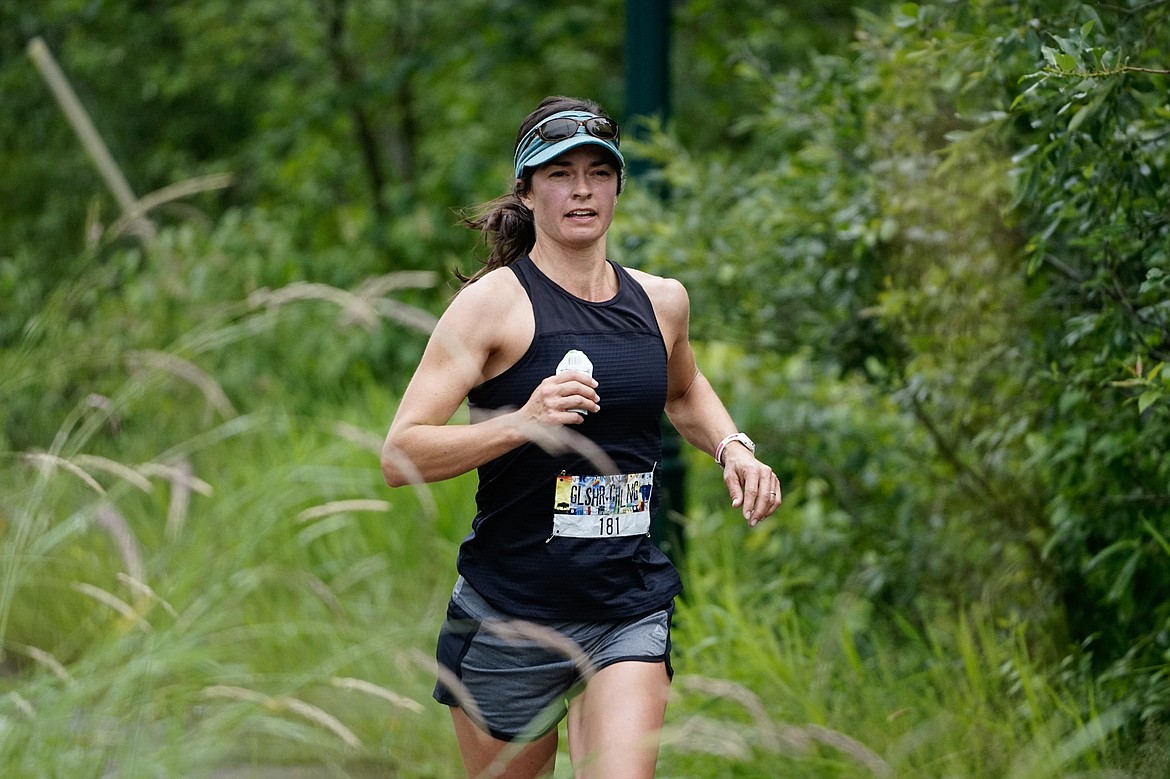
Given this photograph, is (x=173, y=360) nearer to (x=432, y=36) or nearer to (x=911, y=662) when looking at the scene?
(x=911, y=662)

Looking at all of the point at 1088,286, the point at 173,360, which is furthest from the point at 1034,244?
the point at 173,360

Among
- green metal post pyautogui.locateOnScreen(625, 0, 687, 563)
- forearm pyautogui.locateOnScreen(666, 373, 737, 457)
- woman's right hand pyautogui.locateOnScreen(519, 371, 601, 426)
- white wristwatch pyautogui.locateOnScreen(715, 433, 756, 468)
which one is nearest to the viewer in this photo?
woman's right hand pyautogui.locateOnScreen(519, 371, 601, 426)

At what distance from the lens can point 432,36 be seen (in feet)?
32.4

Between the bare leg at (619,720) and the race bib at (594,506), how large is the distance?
0.28 metres

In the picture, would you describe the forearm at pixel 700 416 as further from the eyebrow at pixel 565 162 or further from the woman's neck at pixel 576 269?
the eyebrow at pixel 565 162

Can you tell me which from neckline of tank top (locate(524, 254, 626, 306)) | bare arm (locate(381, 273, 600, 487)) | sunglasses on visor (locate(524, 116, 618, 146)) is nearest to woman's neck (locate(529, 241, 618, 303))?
neckline of tank top (locate(524, 254, 626, 306))

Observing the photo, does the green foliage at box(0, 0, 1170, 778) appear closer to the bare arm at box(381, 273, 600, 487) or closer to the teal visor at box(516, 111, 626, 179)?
the bare arm at box(381, 273, 600, 487)

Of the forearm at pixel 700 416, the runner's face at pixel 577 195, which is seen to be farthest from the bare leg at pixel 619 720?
the runner's face at pixel 577 195

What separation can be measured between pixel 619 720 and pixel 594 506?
442mm

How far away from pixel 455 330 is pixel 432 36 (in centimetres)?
739

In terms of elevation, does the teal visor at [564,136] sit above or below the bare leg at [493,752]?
above

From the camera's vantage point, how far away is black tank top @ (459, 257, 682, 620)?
2.96 m

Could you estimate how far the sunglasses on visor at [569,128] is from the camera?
3.01 meters

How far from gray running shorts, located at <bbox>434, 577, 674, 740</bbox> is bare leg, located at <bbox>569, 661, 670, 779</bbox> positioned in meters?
0.03
